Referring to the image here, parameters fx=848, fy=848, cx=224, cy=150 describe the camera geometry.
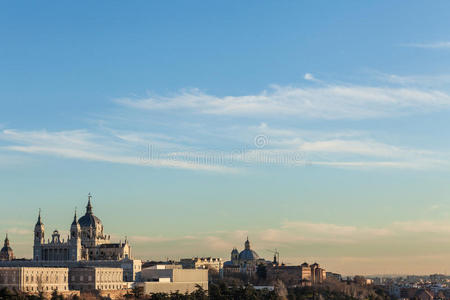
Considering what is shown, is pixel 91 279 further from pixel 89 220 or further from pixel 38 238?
pixel 89 220

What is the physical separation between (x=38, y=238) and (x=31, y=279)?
41.7 m

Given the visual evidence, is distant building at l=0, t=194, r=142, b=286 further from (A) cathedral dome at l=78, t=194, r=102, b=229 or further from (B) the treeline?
(B) the treeline

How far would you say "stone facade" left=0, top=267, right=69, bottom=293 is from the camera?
144975mm

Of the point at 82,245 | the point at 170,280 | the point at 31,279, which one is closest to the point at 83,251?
the point at 82,245

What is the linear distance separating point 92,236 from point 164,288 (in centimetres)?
3361

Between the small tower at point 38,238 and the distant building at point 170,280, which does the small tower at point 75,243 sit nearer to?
the small tower at point 38,238

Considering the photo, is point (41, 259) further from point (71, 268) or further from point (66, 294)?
point (66, 294)

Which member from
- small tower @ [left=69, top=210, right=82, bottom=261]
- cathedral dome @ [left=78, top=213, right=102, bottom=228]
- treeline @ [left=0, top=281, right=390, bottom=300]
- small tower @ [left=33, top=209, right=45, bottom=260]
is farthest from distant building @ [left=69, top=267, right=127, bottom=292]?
cathedral dome @ [left=78, top=213, right=102, bottom=228]

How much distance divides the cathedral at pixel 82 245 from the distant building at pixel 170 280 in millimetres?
14450

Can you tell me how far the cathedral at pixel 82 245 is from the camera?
185 meters

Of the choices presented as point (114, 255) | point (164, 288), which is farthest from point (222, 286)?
point (114, 255)

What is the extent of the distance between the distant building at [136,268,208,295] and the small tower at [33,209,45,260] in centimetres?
2531

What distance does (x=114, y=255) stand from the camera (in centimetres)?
19162

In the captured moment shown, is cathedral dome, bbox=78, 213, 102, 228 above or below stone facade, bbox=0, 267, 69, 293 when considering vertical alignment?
above
